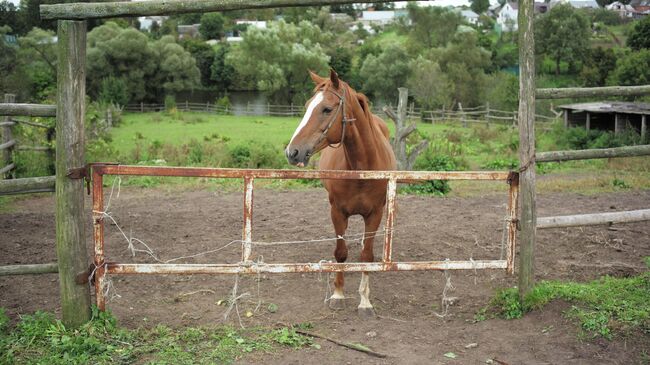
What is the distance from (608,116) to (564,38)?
2265cm

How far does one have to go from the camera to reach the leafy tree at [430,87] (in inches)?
1690

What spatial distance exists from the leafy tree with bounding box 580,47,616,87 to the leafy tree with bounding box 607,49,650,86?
5314 mm

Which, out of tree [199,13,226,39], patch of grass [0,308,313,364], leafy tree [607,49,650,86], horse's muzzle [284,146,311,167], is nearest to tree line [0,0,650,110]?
leafy tree [607,49,650,86]

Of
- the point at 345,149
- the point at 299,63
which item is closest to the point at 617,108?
the point at 345,149

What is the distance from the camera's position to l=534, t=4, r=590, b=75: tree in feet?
145

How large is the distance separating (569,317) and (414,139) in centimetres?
1826

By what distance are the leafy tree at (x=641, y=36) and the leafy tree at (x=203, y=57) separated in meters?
35.6

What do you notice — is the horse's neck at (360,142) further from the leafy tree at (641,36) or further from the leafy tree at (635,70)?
the leafy tree at (641,36)

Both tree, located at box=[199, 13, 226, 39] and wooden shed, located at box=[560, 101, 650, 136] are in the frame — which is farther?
tree, located at box=[199, 13, 226, 39]

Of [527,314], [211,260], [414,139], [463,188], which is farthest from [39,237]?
[414,139]

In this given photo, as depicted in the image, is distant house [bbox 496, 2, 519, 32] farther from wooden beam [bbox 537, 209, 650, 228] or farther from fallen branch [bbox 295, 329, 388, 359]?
fallen branch [bbox 295, 329, 388, 359]

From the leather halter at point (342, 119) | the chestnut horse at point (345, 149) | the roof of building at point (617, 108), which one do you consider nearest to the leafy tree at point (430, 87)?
the roof of building at point (617, 108)

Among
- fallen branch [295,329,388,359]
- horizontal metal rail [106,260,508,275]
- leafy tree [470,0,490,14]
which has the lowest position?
fallen branch [295,329,388,359]

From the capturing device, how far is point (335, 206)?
5.62 meters
